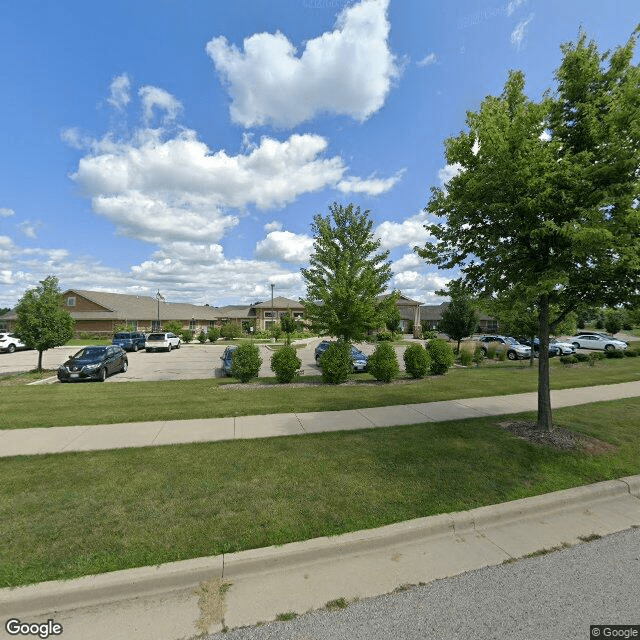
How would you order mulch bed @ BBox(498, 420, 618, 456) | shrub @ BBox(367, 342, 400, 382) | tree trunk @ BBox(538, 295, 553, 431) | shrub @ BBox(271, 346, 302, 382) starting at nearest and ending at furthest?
1. mulch bed @ BBox(498, 420, 618, 456)
2. tree trunk @ BBox(538, 295, 553, 431)
3. shrub @ BBox(271, 346, 302, 382)
4. shrub @ BBox(367, 342, 400, 382)

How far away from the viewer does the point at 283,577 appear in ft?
10.2

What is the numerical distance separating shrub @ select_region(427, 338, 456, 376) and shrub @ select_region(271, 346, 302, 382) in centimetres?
581

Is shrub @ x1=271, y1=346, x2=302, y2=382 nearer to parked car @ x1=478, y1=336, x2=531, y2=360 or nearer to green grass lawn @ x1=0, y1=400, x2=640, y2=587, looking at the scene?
green grass lawn @ x1=0, y1=400, x2=640, y2=587

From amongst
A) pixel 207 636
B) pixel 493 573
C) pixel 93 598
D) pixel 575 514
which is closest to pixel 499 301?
pixel 575 514

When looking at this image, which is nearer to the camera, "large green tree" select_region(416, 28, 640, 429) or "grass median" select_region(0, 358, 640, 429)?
"large green tree" select_region(416, 28, 640, 429)

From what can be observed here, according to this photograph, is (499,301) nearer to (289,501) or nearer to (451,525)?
(451,525)

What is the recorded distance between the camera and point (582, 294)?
247 inches

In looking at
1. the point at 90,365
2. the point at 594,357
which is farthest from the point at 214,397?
the point at 594,357

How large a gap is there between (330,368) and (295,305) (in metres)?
54.4

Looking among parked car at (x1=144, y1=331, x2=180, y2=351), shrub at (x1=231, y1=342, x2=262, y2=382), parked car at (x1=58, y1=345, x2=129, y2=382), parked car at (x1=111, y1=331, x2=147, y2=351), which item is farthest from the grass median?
parked car at (x1=111, y1=331, x2=147, y2=351)

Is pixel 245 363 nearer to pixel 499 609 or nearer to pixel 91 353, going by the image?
pixel 91 353

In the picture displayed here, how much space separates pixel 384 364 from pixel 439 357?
3.04 metres

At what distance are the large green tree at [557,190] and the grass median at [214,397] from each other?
15.0ft

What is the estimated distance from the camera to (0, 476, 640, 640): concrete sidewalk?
267 cm
